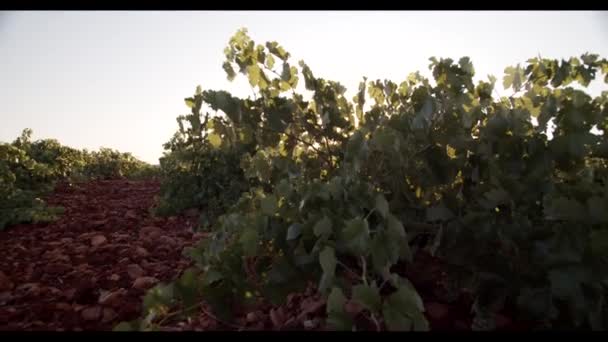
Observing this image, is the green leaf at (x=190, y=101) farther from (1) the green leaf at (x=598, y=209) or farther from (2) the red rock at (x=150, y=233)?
(1) the green leaf at (x=598, y=209)

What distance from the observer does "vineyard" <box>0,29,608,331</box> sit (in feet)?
5.24

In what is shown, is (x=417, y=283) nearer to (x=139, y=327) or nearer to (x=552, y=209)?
(x=552, y=209)

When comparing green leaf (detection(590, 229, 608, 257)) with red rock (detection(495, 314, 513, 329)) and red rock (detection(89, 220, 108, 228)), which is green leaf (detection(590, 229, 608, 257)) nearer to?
red rock (detection(495, 314, 513, 329))

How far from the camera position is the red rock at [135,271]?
9.44ft

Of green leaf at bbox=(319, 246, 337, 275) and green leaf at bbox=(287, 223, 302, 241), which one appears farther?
green leaf at bbox=(287, 223, 302, 241)

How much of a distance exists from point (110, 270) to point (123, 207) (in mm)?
2668

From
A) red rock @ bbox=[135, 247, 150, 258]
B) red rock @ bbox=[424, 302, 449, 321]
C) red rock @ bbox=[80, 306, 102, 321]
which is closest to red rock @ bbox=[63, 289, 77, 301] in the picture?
red rock @ bbox=[80, 306, 102, 321]

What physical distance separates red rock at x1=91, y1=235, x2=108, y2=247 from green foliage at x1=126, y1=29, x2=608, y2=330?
1796 mm

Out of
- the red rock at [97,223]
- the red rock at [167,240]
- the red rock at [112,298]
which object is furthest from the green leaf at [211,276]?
the red rock at [97,223]

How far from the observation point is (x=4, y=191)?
5145mm

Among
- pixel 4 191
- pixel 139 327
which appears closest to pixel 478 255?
pixel 139 327

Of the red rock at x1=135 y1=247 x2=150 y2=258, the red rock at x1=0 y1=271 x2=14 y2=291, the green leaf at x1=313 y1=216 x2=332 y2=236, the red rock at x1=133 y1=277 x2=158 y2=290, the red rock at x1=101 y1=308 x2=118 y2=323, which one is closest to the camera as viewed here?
the green leaf at x1=313 y1=216 x2=332 y2=236

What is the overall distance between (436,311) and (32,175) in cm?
657

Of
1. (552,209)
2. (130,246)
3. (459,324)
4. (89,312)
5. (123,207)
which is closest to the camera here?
(552,209)
